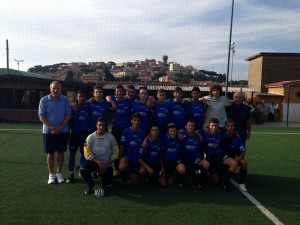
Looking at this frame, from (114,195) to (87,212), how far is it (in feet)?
2.50

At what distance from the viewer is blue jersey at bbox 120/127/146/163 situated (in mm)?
5324

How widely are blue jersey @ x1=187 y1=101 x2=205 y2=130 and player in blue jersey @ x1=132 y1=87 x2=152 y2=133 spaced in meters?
0.75

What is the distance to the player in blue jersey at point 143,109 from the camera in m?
5.57

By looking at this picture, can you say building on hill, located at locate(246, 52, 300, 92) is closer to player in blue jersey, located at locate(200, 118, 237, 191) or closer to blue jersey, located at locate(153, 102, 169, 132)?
player in blue jersey, located at locate(200, 118, 237, 191)

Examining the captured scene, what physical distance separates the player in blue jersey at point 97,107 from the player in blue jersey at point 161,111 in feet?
2.90

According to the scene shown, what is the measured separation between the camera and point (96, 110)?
5562 mm

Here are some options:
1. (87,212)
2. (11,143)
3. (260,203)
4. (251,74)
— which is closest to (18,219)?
(87,212)

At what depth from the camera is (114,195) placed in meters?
4.70

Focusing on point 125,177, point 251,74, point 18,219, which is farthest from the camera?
point 251,74

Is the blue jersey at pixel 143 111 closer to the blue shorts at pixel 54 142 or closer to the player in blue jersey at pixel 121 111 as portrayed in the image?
the player in blue jersey at pixel 121 111

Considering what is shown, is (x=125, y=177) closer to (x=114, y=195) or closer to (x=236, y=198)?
(x=114, y=195)

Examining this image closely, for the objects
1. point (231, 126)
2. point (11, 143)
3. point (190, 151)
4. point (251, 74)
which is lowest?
point (11, 143)

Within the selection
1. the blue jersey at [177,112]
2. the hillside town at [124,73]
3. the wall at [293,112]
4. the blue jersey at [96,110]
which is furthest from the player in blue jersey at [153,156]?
the hillside town at [124,73]

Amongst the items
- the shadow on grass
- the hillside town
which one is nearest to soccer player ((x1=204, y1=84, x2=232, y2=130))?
the shadow on grass
